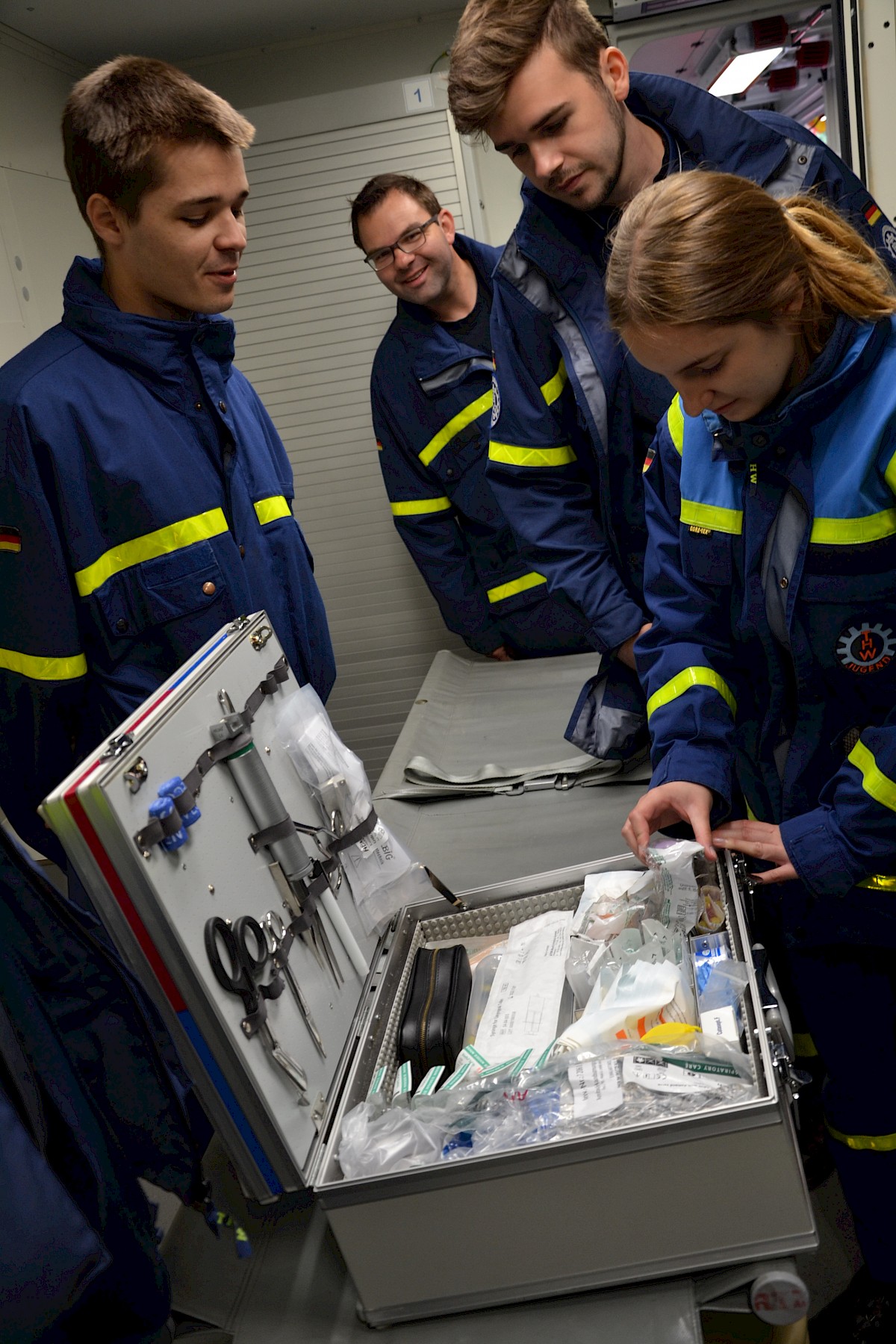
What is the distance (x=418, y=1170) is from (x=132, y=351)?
146 cm

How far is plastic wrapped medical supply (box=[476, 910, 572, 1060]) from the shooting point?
1267 mm

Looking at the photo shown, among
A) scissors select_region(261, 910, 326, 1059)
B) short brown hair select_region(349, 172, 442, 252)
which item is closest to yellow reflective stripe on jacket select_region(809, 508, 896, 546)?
scissors select_region(261, 910, 326, 1059)

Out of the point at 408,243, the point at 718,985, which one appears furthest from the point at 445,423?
the point at 718,985

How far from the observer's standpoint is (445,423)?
3.41 m

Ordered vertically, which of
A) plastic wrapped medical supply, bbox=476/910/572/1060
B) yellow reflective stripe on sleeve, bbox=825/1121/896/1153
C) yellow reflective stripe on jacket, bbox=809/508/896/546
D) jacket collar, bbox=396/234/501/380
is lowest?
yellow reflective stripe on sleeve, bbox=825/1121/896/1153

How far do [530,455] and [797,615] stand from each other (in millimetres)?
978

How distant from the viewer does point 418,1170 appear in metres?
1.05

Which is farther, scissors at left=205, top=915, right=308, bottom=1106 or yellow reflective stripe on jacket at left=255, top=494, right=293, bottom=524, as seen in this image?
yellow reflective stripe on jacket at left=255, top=494, right=293, bottom=524

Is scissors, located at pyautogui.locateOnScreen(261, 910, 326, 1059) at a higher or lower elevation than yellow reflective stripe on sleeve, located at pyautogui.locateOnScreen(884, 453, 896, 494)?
lower

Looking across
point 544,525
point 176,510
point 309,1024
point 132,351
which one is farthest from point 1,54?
point 309,1024

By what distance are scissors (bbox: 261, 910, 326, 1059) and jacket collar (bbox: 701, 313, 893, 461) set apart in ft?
2.89

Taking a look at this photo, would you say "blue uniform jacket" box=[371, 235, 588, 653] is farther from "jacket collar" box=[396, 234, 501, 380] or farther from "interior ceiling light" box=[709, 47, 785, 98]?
"interior ceiling light" box=[709, 47, 785, 98]

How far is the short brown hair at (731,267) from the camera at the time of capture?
1281mm

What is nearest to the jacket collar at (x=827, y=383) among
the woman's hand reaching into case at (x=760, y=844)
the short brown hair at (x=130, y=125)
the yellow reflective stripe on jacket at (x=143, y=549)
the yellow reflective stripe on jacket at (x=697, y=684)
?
the yellow reflective stripe on jacket at (x=697, y=684)
